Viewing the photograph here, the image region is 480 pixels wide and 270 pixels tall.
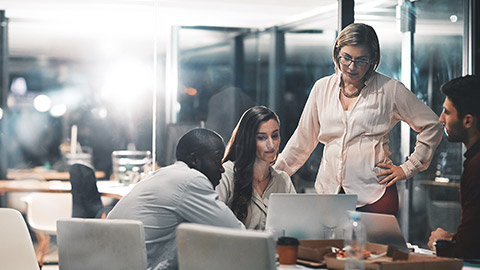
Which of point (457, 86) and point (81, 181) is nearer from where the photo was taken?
point (457, 86)

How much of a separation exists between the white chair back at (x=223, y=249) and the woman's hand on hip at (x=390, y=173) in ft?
6.78

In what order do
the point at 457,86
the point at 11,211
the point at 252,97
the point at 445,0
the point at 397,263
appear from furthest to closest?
the point at 252,97
the point at 445,0
the point at 457,86
the point at 11,211
the point at 397,263

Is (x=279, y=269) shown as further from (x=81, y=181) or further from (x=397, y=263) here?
(x=81, y=181)

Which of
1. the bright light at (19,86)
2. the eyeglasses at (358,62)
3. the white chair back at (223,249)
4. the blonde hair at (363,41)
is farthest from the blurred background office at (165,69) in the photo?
the white chair back at (223,249)

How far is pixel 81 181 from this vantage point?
554 cm

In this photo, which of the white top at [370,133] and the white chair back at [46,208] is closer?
the white top at [370,133]

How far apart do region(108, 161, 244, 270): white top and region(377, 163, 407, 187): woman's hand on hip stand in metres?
1.42

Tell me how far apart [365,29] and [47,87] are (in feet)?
8.66

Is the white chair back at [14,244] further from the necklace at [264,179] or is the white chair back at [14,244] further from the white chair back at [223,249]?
the necklace at [264,179]

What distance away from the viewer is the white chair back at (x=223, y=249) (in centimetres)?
234

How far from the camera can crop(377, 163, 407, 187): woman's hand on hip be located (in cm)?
427

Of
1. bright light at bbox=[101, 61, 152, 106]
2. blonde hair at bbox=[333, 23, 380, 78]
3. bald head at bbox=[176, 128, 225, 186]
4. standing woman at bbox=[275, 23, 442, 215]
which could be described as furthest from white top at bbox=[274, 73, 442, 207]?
bright light at bbox=[101, 61, 152, 106]

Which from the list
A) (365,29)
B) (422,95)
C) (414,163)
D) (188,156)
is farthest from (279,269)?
(422,95)

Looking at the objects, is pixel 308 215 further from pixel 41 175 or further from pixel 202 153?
pixel 41 175
